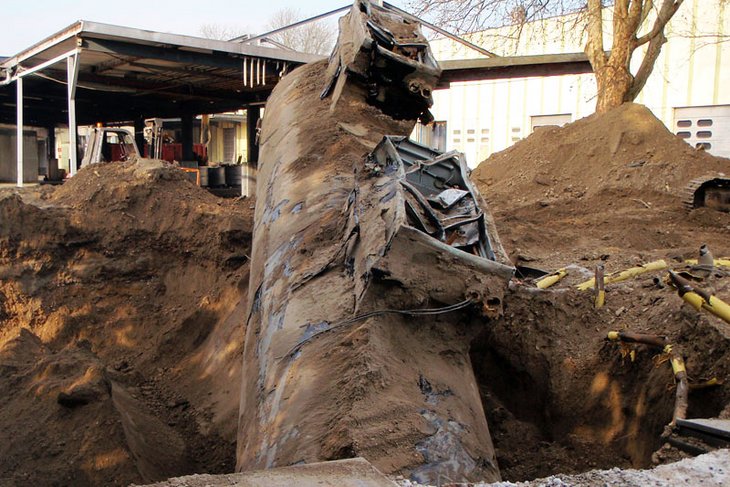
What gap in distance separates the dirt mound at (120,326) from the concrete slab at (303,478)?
7.30 ft

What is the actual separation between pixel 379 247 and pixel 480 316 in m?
0.58

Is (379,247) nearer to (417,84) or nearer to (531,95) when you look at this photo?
(417,84)

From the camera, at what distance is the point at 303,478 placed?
209 cm

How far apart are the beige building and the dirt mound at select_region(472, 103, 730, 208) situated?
21.0ft

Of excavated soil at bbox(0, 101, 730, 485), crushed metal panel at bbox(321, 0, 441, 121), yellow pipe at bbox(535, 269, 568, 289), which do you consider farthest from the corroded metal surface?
crushed metal panel at bbox(321, 0, 441, 121)

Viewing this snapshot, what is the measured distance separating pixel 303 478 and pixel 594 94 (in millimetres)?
24131

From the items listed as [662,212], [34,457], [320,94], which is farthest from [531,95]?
[34,457]

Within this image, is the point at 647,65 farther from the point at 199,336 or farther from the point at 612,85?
the point at 199,336

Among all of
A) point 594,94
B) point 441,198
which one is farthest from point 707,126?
point 441,198

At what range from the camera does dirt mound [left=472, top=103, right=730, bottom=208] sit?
1207 cm

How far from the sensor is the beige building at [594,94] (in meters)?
22.2

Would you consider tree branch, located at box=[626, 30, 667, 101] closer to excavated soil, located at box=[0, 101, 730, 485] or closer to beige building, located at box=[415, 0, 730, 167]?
excavated soil, located at box=[0, 101, 730, 485]

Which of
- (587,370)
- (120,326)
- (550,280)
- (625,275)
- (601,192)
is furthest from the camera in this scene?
(601,192)

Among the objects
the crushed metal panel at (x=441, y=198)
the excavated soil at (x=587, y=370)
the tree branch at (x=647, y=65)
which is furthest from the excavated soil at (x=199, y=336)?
the tree branch at (x=647, y=65)
